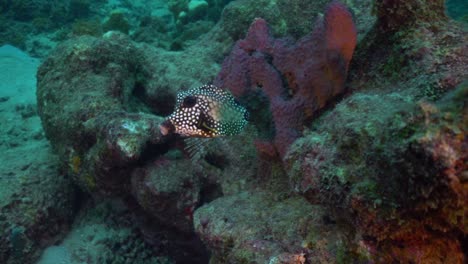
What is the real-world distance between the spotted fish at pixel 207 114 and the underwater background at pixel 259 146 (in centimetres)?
1

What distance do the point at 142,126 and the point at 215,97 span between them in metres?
1.11

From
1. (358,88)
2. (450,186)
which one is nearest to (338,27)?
(358,88)

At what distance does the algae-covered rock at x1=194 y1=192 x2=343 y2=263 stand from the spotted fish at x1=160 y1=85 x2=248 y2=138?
0.79 meters

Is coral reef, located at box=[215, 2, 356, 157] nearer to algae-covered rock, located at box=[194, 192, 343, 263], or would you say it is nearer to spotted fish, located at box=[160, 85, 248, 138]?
spotted fish, located at box=[160, 85, 248, 138]

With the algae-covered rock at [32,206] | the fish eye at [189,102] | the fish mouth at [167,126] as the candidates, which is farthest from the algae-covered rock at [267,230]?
the algae-covered rock at [32,206]

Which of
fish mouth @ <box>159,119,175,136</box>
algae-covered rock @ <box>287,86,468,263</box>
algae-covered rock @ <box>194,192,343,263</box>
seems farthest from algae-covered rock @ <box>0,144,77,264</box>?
algae-covered rock @ <box>287,86,468,263</box>

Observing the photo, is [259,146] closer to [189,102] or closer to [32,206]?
[189,102]

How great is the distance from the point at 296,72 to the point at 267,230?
1722 millimetres

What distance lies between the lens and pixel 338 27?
3527 millimetres

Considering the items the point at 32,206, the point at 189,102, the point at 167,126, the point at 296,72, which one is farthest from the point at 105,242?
the point at 296,72

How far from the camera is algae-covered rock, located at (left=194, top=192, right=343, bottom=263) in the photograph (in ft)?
9.21

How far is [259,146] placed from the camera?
3846 millimetres

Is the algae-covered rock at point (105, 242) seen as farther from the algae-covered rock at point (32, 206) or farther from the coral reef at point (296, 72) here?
the coral reef at point (296, 72)

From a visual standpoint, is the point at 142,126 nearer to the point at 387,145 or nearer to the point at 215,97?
the point at 215,97
